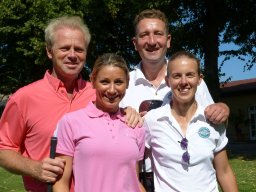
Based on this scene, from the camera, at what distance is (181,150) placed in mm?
3598

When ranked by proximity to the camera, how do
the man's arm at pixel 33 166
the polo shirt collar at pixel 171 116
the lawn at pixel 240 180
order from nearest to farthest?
the man's arm at pixel 33 166, the polo shirt collar at pixel 171 116, the lawn at pixel 240 180

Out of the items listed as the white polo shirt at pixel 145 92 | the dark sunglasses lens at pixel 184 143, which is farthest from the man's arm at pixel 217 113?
the white polo shirt at pixel 145 92

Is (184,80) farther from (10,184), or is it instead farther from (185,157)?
(10,184)

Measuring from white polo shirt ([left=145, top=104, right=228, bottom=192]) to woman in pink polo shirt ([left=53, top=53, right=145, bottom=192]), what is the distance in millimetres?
344

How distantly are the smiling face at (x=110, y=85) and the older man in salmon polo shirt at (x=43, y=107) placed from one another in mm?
192

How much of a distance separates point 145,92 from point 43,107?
1076 millimetres

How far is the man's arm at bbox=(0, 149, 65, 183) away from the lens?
3.13 meters

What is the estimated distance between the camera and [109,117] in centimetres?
334

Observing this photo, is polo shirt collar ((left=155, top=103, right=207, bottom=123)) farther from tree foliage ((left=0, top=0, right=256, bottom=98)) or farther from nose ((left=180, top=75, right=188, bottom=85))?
tree foliage ((left=0, top=0, right=256, bottom=98))

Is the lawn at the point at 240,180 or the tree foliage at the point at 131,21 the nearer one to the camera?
Result: the lawn at the point at 240,180

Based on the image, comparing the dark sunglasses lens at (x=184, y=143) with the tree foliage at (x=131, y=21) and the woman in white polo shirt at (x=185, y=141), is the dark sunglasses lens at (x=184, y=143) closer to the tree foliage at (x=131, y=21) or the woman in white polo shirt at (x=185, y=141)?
the woman in white polo shirt at (x=185, y=141)

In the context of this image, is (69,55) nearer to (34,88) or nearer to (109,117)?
(34,88)

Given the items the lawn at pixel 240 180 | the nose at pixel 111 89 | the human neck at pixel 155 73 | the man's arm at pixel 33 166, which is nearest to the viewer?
the man's arm at pixel 33 166

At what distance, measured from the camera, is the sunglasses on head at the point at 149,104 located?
13.5 ft
